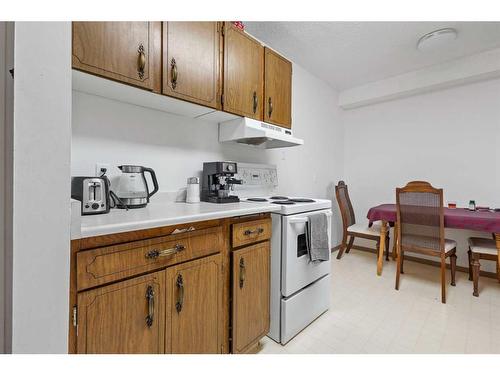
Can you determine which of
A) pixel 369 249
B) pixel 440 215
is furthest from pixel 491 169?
A: pixel 369 249

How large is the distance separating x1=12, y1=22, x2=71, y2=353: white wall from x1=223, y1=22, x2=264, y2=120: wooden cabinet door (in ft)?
3.44

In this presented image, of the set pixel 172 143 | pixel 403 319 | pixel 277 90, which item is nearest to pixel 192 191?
pixel 172 143

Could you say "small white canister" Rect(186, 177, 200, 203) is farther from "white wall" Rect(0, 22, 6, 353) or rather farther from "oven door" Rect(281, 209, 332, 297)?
"white wall" Rect(0, 22, 6, 353)

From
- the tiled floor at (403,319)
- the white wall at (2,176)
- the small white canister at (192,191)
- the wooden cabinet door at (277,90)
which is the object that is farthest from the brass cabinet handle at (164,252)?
the wooden cabinet door at (277,90)

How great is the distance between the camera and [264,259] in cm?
147

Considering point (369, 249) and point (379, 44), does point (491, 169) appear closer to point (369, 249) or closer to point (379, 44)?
point (369, 249)

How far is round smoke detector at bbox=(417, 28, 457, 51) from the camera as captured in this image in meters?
2.08

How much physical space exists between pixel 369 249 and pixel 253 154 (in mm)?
2414

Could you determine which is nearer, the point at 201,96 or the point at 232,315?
the point at 232,315

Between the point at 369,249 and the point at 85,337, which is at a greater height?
the point at 85,337

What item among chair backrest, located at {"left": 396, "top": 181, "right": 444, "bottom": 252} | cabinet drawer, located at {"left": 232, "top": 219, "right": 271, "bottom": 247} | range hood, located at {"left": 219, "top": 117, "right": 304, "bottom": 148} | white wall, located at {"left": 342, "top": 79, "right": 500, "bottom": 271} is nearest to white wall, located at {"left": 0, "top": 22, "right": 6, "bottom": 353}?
cabinet drawer, located at {"left": 232, "top": 219, "right": 271, "bottom": 247}

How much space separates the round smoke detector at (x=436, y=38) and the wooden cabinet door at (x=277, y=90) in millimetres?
1332

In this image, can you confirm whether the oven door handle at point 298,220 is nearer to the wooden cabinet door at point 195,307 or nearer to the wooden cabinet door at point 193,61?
the wooden cabinet door at point 195,307
